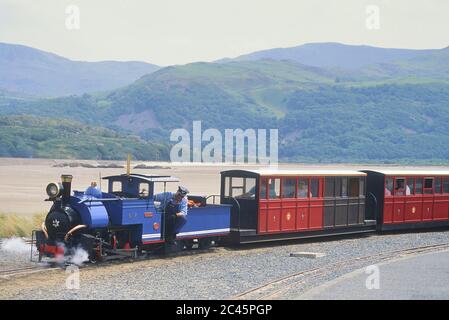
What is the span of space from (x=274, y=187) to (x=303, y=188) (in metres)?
1.33

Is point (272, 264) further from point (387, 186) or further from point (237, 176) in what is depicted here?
point (387, 186)

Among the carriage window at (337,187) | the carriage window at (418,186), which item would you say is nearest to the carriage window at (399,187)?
the carriage window at (418,186)

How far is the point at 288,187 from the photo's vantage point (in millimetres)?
24031

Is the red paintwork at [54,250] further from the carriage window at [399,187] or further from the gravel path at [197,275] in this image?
the carriage window at [399,187]

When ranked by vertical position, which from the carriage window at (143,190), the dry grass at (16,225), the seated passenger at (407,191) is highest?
the carriage window at (143,190)

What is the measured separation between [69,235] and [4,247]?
13.3 feet

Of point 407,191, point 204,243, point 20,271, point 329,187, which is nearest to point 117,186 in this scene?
point 204,243

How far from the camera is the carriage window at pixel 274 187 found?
23.4 m

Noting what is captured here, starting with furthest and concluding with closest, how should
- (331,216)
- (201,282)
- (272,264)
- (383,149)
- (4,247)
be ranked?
(383,149)
(331,216)
(4,247)
(272,264)
(201,282)

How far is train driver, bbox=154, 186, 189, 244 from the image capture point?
20.6m

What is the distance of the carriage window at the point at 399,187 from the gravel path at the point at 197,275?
411 centimetres

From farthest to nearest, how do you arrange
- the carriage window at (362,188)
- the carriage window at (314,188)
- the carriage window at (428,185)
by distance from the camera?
1. the carriage window at (428,185)
2. the carriage window at (362,188)
3. the carriage window at (314,188)

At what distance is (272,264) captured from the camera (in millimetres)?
19797

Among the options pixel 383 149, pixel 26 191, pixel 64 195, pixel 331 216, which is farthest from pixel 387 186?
pixel 383 149
